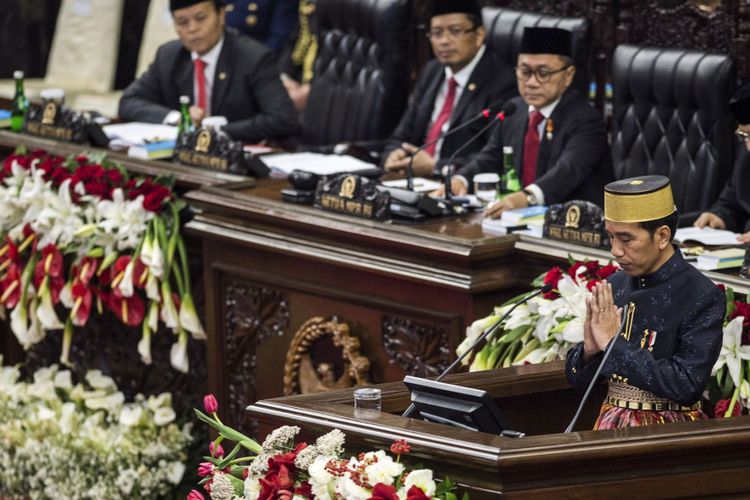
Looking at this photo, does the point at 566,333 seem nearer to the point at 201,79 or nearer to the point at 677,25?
the point at 677,25

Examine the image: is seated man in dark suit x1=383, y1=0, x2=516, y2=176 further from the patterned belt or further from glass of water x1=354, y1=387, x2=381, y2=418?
glass of water x1=354, y1=387, x2=381, y2=418

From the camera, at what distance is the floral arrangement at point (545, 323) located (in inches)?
139

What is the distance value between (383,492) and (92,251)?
8.27 ft

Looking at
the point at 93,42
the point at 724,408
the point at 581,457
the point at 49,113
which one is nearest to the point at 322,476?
the point at 581,457

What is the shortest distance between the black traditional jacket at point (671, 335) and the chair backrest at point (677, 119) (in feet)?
6.16

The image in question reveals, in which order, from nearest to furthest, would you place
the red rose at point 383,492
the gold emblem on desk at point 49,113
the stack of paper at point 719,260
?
the red rose at point 383,492 < the stack of paper at point 719,260 < the gold emblem on desk at point 49,113

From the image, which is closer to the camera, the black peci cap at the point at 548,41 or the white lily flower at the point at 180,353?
the black peci cap at the point at 548,41

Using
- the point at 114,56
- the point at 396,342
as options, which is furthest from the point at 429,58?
the point at 114,56

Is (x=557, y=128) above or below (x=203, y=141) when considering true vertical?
above

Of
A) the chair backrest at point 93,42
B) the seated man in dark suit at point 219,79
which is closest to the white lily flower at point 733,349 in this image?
the seated man in dark suit at point 219,79

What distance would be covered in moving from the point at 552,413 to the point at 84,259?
208 cm

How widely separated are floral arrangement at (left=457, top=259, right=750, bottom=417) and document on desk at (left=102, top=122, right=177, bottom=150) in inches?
74.2

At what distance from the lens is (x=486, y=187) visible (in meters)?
4.44

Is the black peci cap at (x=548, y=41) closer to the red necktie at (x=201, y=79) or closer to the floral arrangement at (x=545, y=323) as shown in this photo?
the floral arrangement at (x=545, y=323)
